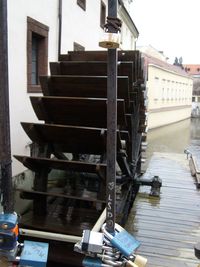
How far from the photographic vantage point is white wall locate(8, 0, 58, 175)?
16.1 ft

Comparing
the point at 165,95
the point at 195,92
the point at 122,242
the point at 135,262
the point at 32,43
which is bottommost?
the point at 135,262

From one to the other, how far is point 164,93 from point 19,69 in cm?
1767

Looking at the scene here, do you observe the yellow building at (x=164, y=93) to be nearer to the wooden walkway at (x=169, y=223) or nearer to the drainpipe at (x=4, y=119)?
the wooden walkway at (x=169, y=223)

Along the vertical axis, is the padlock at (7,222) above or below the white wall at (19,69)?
below

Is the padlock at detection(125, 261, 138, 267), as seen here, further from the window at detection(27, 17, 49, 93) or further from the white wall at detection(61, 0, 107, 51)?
the white wall at detection(61, 0, 107, 51)

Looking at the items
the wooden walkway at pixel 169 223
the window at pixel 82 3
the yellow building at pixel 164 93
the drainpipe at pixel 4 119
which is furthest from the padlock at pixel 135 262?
the yellow building at pixel 164 93

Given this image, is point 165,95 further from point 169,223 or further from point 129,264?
point 129,264

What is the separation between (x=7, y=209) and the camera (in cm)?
250

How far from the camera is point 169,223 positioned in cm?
507

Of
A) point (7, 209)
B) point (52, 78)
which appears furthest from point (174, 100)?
point (7, 209)

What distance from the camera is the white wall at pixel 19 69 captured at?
491cm

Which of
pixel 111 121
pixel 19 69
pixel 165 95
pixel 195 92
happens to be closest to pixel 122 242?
pixel 111 121

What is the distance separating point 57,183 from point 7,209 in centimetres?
352

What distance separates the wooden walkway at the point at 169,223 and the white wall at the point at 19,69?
1836mm
